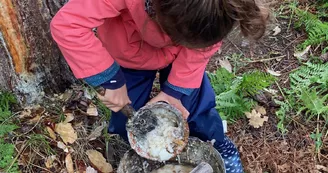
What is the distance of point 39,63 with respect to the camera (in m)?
2.79

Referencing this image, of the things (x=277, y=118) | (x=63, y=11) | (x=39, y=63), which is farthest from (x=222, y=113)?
(x=63, y=11)

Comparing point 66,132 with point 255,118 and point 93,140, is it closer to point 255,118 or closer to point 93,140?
point 93,140

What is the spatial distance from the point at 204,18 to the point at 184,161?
104cm

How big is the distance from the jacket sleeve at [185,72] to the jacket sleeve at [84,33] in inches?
15.7

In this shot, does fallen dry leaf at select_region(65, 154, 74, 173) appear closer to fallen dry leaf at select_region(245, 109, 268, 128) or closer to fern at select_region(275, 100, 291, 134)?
fallen dry leaf at select_region(245, 109, 268, 128)

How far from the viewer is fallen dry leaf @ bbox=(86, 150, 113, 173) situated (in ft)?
9.11

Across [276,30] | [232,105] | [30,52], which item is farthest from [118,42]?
[276,30]

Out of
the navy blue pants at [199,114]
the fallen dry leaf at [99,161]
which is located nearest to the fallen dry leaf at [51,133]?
the fallen dry leaf at [99,161]

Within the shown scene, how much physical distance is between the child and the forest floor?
0.18 metres

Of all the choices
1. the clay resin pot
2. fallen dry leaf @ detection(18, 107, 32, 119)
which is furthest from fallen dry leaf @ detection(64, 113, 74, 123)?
the clay resin pot

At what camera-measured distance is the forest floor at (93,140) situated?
2768 millimetres

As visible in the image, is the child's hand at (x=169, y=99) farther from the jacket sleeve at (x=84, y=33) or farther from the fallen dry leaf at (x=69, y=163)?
the fallen dry leaf at (x=69, y=163)

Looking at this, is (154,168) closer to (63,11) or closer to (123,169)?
(123,169)

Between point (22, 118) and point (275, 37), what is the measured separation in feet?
6.14
